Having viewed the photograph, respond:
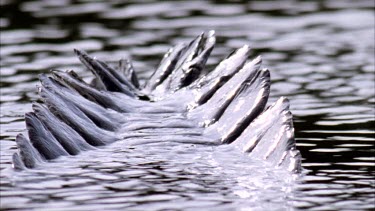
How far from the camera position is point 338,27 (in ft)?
37.1

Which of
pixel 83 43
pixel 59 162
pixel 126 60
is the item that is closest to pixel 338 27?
pixel 83 43

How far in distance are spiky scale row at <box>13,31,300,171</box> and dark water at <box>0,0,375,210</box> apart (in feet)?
0.39

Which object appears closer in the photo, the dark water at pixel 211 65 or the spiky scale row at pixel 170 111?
the dark water at pixel 211 65

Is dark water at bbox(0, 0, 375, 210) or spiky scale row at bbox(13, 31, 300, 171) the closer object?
dark water at bbox(0, 0, 375, 210)

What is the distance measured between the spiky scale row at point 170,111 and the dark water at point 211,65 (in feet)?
0.39

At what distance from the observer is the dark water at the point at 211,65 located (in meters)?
5.25

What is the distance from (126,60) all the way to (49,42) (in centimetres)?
244

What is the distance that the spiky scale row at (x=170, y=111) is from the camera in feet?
19.1

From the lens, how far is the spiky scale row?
19.1ft

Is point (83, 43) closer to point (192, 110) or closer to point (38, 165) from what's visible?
point (192, 110)

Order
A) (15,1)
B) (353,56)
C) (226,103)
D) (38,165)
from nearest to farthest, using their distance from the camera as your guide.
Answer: (38,165), (226,103), (353,56), (15,1)

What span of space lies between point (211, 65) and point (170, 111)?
8.55 ft

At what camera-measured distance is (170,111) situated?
23.8 feet

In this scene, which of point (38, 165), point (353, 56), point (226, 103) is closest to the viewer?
point (38, 165)
